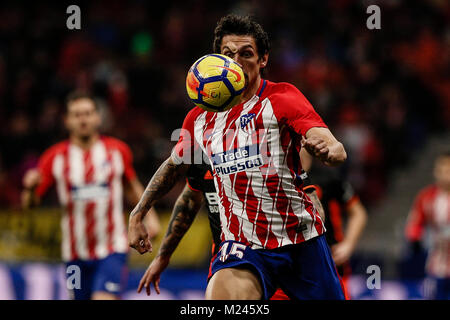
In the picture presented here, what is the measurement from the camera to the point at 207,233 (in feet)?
30.9

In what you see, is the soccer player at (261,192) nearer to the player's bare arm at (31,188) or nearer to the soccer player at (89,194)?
the player's bare arm at (31,188)

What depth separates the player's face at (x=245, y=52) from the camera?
389 cm

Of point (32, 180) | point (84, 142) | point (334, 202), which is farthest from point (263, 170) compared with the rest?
point (84, 142)

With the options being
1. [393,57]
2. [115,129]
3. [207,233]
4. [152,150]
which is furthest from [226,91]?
[393,57]

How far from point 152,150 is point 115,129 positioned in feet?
3.27

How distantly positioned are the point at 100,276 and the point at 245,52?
3.15 metres

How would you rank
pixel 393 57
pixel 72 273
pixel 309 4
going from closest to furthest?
pixel 72 273 < pixel 393 57 < pixel 309 4

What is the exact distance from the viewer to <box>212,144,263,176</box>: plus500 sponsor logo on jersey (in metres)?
3.76

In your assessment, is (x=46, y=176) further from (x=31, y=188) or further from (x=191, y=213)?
(x=191, y=213)

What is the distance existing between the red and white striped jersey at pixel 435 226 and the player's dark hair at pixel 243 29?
517 centimetres

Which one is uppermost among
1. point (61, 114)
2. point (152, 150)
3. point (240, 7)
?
point (240, 7)

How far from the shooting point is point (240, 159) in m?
3.78

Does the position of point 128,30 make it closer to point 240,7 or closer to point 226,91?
point 240,7

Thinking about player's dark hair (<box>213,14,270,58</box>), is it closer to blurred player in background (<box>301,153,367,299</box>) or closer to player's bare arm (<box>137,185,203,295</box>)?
player's bare arm (<box>137,185,203,295</box>)
